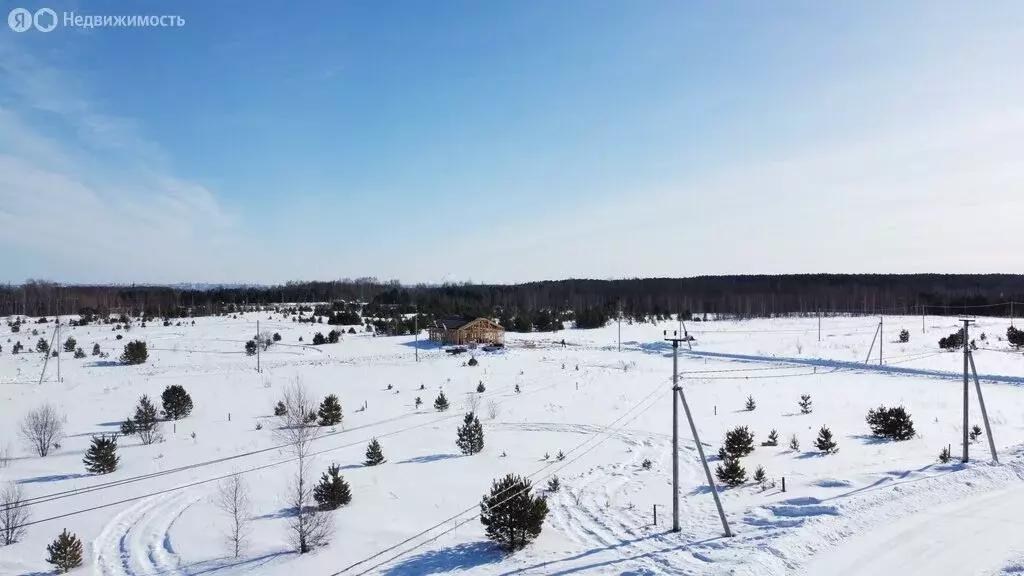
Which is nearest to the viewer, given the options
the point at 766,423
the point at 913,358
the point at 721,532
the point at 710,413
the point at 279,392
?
the point at 721,532

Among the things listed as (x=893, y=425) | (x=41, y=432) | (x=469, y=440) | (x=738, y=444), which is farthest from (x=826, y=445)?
(x=41, y=432)

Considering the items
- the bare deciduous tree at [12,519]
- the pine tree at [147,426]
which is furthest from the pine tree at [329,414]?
the bare deciduous tree at [12,519]

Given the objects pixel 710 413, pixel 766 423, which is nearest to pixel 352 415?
pixel 710 413

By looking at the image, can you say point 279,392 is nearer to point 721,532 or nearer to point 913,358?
point 721,532

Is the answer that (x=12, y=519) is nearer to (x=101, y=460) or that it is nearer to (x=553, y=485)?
(x=101, y=460)

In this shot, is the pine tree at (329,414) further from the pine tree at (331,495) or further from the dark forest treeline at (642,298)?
the dark forest treeline at (642,298)

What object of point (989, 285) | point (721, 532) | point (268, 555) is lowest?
point (268, 555)

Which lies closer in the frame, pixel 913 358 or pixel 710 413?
pixel 710 413
